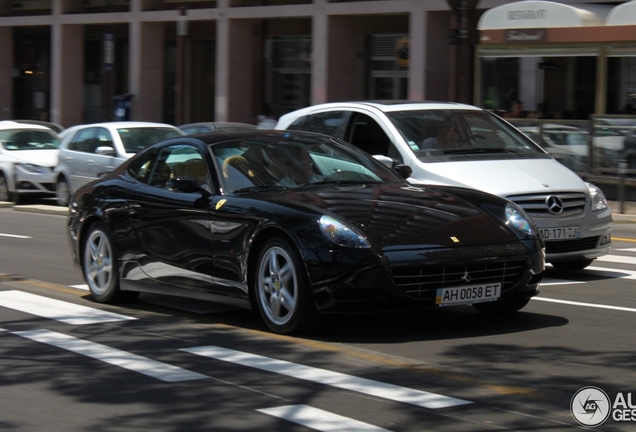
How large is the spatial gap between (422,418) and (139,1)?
3409cm

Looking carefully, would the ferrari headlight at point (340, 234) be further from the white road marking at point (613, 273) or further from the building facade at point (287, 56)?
the building facade at point (287, 56)

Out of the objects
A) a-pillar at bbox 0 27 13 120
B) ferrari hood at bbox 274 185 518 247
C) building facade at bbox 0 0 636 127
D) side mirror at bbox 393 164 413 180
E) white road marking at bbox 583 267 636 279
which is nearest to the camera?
ferrari hood at bbox 274 185 518 247

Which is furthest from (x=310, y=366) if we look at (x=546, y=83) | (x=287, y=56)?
(x=287, y=56)

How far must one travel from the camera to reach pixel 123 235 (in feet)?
29.9

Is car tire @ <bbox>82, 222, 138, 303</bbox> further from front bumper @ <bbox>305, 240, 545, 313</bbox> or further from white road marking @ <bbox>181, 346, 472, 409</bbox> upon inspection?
front bumper @ <bbox>305, 240, 545, 313</bbox>

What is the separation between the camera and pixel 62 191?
21188 millimetres

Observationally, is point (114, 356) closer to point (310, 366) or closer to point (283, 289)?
point (283, 289)

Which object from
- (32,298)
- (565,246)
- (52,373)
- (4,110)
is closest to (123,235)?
(32,298)

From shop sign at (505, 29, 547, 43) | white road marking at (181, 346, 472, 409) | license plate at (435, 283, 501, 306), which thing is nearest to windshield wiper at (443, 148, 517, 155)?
license plate at (435, 283, 501, 306)

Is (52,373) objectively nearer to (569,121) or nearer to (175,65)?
(569,121)

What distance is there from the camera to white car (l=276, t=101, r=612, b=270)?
10.1 meters

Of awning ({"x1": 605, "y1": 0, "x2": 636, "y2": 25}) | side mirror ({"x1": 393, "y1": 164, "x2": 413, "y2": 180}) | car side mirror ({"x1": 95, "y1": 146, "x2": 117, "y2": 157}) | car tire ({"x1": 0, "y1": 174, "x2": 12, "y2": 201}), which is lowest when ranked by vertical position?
car tire ({"x1": 0, "y1": 174, "x2": 12, "y2": 201})

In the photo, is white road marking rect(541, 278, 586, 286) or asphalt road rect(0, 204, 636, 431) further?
white road marking rect(541, 278, 586, 286)

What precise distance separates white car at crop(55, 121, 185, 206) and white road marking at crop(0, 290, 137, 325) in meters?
9.63
